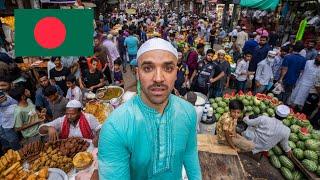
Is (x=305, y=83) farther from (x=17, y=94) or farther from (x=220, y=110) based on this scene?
(x=17, y=94)

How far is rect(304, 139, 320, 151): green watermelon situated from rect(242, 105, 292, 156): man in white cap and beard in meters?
0.46

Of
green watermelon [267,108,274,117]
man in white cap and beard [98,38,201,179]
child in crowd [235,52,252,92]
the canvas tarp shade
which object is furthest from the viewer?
the canvas tarp shade

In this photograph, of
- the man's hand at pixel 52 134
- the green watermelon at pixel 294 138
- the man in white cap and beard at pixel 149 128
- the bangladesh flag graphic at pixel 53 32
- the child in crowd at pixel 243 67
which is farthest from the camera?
the child in crowd at pixel 243 67

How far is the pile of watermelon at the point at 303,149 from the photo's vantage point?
473cm

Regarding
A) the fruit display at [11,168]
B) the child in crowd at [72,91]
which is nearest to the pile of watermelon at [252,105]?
the child in crowd at [72,91]

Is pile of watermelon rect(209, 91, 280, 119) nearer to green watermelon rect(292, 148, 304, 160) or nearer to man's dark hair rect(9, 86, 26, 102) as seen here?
green watermelon rect(292, 148, 304, 160)

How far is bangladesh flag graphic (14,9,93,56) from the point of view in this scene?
391cm

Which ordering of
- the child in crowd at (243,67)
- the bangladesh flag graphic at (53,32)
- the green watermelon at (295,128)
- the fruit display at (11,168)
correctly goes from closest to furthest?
the fruit display at (11,168), the bangladesh flag graphic at (53,32), the green watermelon at (295,128), the child in crowd at (243,67)

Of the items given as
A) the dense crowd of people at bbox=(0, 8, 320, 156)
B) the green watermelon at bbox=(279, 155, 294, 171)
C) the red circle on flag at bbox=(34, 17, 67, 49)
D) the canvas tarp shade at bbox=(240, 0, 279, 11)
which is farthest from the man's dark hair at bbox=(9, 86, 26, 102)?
the canvas tarp shade at bbox=(240, 0, 279, 11)

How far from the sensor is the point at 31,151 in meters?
3.37

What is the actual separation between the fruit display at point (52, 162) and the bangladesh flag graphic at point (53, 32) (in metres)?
1.65

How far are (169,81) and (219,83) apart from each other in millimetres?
5973

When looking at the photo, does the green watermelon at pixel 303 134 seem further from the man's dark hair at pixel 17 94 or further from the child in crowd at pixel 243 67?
the man's dark hair at pixel 17 94

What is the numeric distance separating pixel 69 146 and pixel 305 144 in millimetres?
4589
